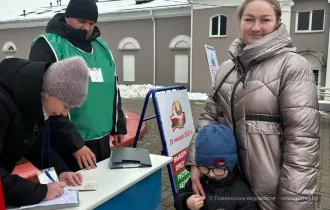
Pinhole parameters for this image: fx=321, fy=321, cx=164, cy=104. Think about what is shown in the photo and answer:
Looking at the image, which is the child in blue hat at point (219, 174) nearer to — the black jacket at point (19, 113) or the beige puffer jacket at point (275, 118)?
the beige puffer jacket at point (275, 118)

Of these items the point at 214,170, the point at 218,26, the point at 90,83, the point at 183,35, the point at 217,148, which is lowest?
the point at 214,170

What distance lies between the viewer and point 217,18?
14.8 meters

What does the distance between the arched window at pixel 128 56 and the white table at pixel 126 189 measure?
1600cm

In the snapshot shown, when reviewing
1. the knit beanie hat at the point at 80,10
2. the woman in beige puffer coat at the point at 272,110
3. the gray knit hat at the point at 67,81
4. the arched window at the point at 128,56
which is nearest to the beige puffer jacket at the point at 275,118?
the woman in beige puffer coat at the point at 272,110

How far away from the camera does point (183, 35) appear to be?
1605 centimetres

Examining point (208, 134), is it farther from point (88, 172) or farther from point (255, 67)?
point (88, 172)

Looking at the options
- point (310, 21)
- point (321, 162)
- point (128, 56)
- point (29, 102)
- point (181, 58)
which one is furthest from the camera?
point (128, 56)

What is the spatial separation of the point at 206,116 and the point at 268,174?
52 centimetres

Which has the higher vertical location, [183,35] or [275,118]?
[183,35]

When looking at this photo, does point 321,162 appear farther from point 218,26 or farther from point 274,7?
point 218,26

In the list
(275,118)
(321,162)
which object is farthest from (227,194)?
(321,162)

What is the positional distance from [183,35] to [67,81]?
15.2m

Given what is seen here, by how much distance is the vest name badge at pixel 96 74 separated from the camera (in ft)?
7.00

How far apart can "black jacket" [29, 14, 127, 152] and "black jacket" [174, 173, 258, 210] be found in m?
0.74
